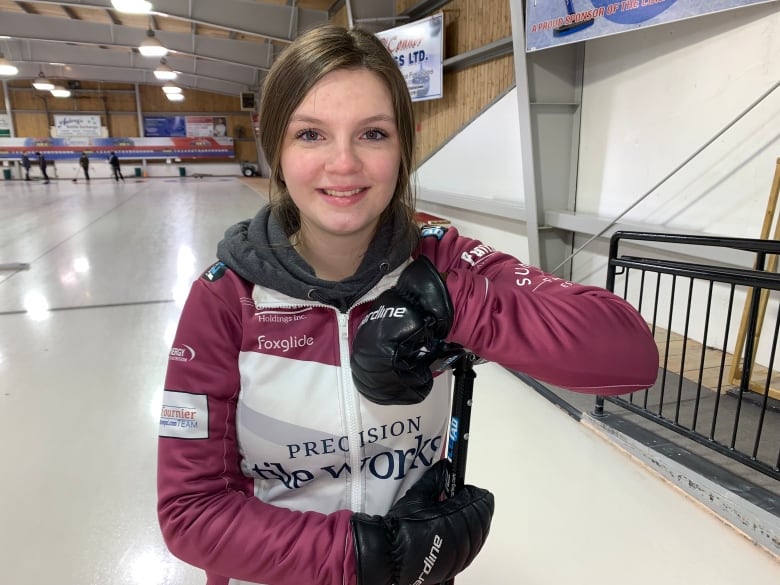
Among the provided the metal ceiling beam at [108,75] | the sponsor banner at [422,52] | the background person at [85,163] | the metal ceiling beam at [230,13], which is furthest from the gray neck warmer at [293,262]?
the background person at [85,163]

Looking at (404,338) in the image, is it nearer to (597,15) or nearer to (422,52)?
(597,15)

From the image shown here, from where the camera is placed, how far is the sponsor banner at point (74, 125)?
24.2m

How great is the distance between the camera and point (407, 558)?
88 cm

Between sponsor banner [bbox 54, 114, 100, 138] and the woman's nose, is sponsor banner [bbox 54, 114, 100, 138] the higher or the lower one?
the higher one

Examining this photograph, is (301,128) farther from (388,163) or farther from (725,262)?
(725,262)

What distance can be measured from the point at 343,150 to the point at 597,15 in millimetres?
3718

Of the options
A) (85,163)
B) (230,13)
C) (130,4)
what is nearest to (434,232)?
(130,4)

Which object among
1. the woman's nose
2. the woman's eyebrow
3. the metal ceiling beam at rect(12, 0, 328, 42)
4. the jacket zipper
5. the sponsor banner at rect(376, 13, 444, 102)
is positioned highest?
the metal ceiling beam at rect(12, 0, 328, 42)

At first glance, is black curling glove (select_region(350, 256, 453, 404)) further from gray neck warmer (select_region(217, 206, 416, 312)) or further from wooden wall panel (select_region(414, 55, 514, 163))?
wooden wall panel (select_region(414, 55, 514, 163))

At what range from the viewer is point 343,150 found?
0.93 meters

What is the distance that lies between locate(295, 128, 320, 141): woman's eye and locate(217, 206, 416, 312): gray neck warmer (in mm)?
203

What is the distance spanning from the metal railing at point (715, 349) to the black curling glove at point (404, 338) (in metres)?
1.83

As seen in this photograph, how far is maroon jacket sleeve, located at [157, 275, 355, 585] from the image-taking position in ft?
2.75

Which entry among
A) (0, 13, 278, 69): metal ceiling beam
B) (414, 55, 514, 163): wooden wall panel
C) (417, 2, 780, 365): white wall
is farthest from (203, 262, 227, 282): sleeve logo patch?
(0, 13, 278, 69): metal ceiling beam
